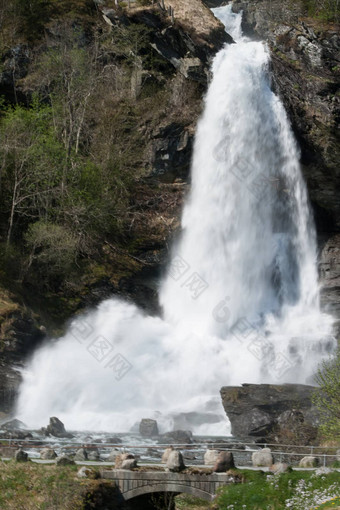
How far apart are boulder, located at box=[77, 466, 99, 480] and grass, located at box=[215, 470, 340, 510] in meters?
3.59

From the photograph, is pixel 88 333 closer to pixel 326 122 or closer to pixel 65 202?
pixel 65 202

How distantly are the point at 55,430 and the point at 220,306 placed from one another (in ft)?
51.4

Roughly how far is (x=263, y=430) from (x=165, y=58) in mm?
32028

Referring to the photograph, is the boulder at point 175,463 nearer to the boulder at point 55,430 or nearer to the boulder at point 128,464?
the boulder at point 128,464

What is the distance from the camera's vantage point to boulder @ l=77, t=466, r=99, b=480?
685 inches

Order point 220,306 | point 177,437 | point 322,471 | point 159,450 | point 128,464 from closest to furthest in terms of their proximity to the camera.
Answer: point 322,471, point 128,464, point 159,450, point 177,437, point 220,306

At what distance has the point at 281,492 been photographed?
16781 millimetres

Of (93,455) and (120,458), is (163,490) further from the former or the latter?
(93,455)

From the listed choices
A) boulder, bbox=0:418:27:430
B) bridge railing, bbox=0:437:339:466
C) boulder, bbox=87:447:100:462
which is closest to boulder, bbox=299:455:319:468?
bridge railing, bbox=0:437:339:466

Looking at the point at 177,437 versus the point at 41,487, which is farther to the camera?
the point at 177,437

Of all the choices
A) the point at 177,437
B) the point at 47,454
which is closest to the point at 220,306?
the point at 177,437

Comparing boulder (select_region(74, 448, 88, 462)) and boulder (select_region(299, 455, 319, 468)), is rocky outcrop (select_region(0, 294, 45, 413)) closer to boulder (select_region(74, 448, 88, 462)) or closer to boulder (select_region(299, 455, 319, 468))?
boulder (select_region(74, 448, 88, 462))

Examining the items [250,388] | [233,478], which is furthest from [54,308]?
[233,478]

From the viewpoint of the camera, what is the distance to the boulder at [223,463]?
58.6 ft
